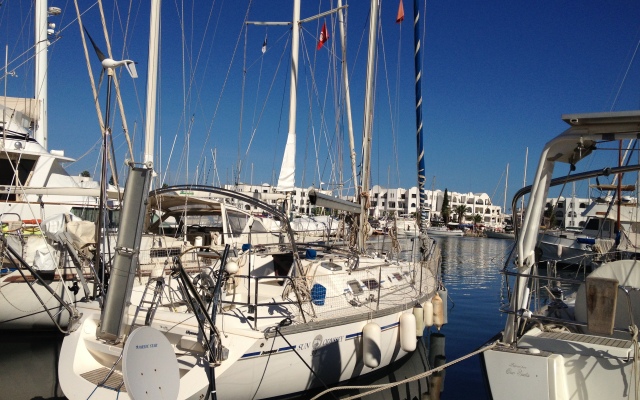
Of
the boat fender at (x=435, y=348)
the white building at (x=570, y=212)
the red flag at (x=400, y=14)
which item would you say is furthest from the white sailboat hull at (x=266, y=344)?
the red flag at (x=400, y=14)

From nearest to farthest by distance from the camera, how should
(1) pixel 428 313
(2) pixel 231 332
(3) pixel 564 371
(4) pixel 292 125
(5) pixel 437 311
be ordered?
1. (3) pixel 564 371
2. (2) pixel 231 332
3. (1) pixel 428 313
4. (5) pixel 437 311
5. (4) pixel 292 125

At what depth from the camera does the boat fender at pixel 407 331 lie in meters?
10.1

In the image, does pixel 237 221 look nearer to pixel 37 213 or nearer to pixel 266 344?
pixel 37 213

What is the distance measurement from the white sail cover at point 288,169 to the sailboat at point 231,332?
5.15 m

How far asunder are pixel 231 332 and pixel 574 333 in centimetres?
458

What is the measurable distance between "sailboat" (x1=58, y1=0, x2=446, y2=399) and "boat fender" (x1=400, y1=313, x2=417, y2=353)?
0.06ft

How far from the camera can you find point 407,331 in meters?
10.2

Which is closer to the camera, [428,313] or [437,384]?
[437,384]

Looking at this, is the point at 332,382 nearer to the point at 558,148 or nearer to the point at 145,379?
the point at 145,379

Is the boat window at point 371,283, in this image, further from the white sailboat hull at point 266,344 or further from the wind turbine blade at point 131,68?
the wind turbine blade at point 131,68

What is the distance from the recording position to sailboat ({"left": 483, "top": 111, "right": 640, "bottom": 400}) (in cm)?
611

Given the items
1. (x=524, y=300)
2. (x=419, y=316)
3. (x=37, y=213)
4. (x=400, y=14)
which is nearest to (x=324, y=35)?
(x=400, y=14)

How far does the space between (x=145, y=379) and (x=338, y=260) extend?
5772mm

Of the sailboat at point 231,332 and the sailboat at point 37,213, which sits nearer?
A: the sailboat at point 231,332
